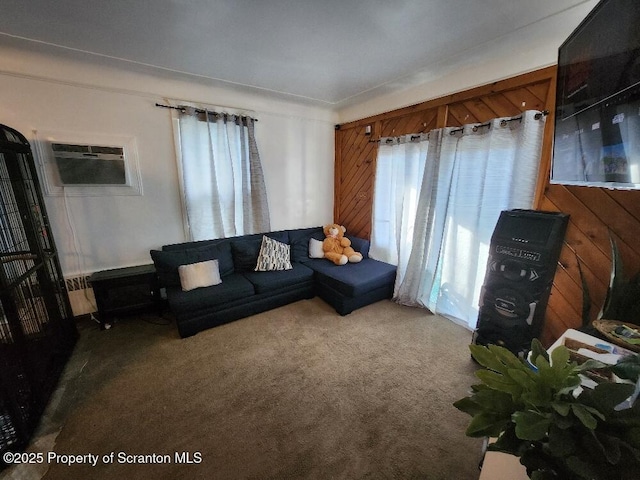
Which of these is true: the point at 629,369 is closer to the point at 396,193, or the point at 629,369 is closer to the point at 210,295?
the point at 210,295

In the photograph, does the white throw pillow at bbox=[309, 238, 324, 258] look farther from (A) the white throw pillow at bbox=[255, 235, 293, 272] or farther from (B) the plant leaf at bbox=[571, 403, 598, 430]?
(B) the plant leaf at bbox=[571, 403, 598, 430]

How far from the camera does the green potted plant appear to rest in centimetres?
44

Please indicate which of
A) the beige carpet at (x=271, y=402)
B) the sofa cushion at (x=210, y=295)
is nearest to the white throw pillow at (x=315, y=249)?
the sofa cushion at (x=210, y=295)

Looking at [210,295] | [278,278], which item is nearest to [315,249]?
[278,278]

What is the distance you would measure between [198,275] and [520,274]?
Answer: 2929 mm

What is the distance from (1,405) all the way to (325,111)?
4321mm

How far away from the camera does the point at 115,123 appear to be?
8.71 feet

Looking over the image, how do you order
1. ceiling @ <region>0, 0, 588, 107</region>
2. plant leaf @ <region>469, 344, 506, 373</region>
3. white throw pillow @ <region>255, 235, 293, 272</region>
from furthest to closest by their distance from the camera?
white throw pillow @ <region>255, 235, 293, 272</region> < ceiling @ <region>0, 0, 588, 107</region> < plant leaf @ <region>469, 344, 506, 373</region>

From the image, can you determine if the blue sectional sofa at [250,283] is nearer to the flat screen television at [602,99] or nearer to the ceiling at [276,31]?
the ceiling at [276,31]

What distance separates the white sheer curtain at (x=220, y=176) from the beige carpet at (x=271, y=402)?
135 centimetres

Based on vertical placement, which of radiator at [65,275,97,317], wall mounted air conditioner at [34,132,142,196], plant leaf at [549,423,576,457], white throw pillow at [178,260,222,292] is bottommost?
radiator at [65,275,97,317]

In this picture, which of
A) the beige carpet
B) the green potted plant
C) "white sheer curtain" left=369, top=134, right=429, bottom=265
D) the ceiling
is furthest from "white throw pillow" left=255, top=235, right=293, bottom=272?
the green potted plant

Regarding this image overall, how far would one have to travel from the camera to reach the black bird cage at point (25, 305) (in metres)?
1.46

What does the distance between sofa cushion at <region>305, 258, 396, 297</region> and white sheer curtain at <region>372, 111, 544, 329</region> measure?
23 centimetres
